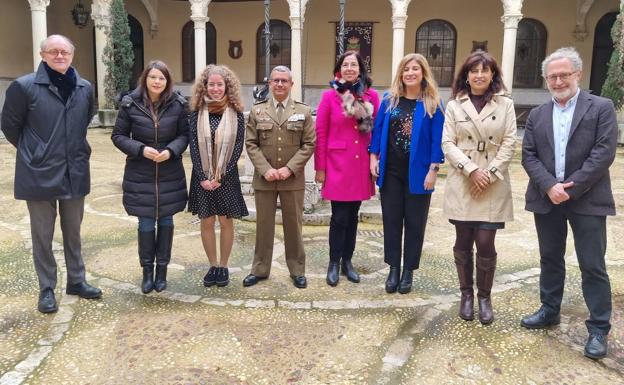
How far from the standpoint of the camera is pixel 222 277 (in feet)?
13.0

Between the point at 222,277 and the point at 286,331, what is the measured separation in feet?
3.00

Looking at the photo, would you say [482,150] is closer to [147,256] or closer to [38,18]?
[147,256]

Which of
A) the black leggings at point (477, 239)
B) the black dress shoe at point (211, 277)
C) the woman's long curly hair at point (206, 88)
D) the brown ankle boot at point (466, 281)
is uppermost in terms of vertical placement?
the woman's long curly hair at point (206, 88)

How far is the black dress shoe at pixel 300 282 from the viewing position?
3959mm

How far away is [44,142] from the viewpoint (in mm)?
3309

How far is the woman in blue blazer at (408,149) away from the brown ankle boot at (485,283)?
519 millimetres

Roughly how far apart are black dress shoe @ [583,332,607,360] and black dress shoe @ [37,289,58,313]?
125 inches

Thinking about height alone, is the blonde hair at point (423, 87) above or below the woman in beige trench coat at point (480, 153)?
above

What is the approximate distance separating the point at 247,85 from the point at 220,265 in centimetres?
1606

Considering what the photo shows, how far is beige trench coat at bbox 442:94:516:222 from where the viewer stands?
126 inches

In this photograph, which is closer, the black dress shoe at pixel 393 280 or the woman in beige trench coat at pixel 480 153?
the woman in beige trench coat at pixel 480 153

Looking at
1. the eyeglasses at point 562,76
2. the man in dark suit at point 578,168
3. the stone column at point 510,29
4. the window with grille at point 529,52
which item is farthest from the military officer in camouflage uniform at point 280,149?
the window with grille at point 529,52

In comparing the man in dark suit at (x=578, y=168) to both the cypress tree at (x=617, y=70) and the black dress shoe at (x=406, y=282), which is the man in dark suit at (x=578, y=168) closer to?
the black dress shoe at (x=406, y=282)

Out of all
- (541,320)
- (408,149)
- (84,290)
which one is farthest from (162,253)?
(541,320)
